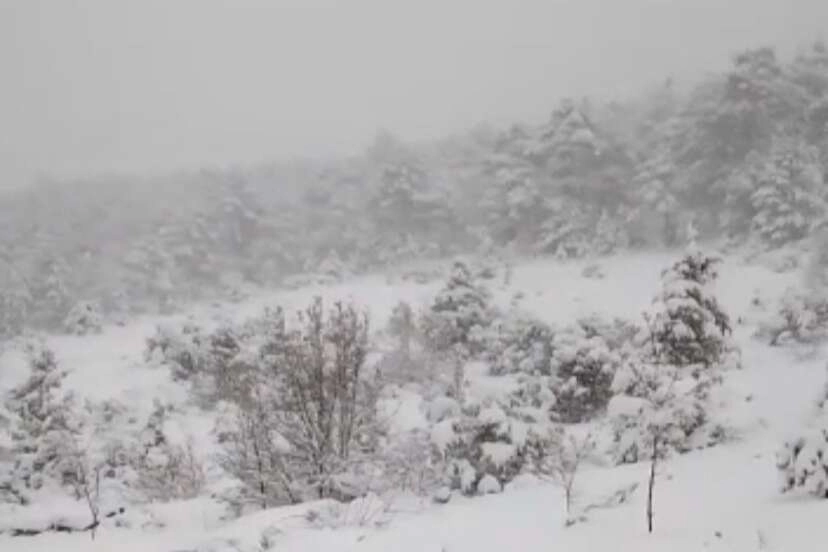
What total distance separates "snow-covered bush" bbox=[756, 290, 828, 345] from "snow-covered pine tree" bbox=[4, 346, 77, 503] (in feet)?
45.0

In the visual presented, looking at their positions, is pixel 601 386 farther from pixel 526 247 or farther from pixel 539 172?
pixel 539 172

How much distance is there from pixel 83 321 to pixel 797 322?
22.4 meters

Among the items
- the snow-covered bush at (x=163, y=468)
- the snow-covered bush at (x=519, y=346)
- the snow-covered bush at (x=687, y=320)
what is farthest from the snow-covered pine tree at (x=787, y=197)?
the snow-covered bush at (x=163, y=468)

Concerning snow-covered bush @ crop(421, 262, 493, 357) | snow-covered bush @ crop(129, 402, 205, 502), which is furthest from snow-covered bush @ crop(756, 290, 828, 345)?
snow-covered bush @ crop(129, 402, 205, 502)

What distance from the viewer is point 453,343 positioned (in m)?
20.1

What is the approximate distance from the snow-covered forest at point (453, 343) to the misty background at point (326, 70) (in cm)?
1688

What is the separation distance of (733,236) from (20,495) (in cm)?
2318

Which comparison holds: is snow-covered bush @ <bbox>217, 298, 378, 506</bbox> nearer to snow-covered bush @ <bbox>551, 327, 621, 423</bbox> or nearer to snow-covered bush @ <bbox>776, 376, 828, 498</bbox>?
snow-covered bush @ <bbox>551, 327, 621, 423</bbox>

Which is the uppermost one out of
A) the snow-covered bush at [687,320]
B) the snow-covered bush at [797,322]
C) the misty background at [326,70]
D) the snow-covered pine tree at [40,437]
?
the misty background at [326,70]

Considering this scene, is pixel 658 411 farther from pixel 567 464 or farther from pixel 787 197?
pixel 787 197

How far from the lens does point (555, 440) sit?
1138cm

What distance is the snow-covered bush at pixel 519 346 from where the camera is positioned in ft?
58.5

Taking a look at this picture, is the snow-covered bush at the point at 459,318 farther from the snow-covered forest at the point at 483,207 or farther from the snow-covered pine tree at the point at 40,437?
the snow-covered forest at the point at 483,207

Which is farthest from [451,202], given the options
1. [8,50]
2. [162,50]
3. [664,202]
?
[8,50]
